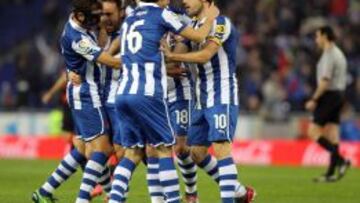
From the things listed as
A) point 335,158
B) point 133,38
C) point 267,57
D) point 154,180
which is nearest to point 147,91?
point 133,38

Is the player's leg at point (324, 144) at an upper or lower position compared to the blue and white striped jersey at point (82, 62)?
lower

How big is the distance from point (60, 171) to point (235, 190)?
1.90m

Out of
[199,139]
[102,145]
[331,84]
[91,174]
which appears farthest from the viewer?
[331,84]

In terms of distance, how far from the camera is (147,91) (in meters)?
10.6

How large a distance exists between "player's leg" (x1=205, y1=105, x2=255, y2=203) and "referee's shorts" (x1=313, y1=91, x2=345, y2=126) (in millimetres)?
6207

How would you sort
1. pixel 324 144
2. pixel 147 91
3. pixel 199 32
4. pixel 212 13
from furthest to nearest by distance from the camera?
pixel 324 144 → pixel 212 13 → pixel 199 32 → pixel 147 91

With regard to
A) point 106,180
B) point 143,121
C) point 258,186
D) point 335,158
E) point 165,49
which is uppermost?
point 165,49

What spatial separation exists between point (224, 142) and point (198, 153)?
33.1 inches

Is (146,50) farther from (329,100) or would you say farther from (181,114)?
(329,100)

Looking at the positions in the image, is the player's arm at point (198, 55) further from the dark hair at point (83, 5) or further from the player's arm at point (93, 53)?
the dark hair at point (83, 5)

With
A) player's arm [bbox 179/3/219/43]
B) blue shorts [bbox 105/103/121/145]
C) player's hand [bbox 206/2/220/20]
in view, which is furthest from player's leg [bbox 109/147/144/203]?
player's hand [bbox 206/2/220/20]

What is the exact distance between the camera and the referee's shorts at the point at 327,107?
58.0 ft

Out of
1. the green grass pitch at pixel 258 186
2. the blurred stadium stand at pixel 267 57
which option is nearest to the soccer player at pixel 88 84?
the green grass pitch at pixel 258 186

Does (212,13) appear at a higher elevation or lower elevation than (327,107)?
higher
